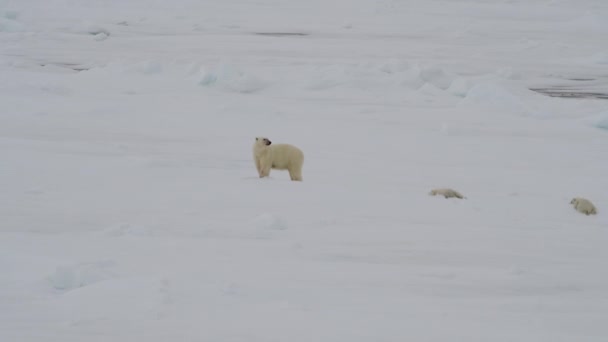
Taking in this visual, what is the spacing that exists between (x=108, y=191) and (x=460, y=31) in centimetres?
1785

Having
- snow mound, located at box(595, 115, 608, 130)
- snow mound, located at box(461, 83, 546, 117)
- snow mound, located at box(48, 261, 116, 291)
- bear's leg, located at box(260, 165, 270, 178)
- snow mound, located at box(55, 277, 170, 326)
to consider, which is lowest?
snow mound, located at box(55, 277, 170, 326)

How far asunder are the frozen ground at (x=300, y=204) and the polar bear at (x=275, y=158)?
196mm

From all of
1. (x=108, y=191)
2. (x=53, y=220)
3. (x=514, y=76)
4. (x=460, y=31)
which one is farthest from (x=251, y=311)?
(x=460, y=31)

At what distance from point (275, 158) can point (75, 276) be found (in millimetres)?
2950

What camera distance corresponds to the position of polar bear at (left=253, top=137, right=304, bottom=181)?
6.39m

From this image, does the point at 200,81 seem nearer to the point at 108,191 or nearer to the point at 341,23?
the point at 108,191

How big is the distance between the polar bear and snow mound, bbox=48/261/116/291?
2.68 m

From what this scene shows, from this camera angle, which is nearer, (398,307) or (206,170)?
(398,307)

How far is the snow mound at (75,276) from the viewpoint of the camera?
3.62 meters

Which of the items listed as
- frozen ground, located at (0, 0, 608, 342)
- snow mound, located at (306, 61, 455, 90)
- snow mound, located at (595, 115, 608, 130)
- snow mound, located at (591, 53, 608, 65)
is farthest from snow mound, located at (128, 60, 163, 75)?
snow mound, located at (591, 53, 608, 65)

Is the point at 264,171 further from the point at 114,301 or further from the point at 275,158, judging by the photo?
the point at 114,301

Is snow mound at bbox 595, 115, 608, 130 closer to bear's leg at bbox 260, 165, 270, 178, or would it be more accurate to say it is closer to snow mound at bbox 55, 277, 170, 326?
bear's leg at bbox 260, 165, 270, 178

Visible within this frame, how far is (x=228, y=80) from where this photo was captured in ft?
38.8

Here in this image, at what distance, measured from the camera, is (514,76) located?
1470cm
